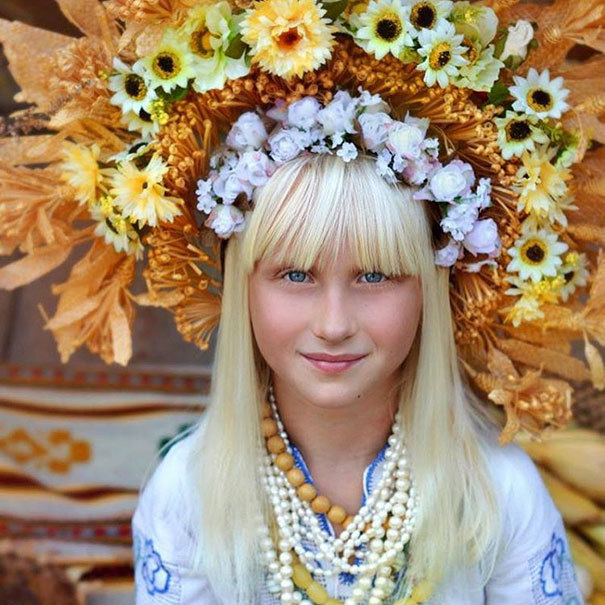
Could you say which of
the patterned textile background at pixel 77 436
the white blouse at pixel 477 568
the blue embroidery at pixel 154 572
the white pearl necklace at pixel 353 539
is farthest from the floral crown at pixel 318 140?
the patterned textile background at pixel 77 436

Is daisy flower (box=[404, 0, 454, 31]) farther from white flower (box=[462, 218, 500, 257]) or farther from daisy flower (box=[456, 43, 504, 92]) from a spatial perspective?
white flower (box=[462, 218, 500, 257])

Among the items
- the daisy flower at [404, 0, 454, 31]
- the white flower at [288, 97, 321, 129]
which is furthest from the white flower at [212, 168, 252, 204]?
the daisy flower at [404, 0, 454, 31]

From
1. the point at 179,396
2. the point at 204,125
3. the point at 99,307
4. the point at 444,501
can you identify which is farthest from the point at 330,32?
the point at 179,396

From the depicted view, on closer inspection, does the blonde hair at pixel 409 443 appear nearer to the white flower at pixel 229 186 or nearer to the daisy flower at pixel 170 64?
the white flower at pixel 229 186

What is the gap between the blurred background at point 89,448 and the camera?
2309 mm

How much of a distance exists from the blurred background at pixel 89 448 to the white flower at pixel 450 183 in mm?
983

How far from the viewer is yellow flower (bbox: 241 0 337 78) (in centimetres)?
143

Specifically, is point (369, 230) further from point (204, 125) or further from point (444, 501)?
point (444, 501)

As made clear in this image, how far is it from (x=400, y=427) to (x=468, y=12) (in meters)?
0.69

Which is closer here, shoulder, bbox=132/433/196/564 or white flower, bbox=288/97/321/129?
white flower, bbox=288/97/321/129

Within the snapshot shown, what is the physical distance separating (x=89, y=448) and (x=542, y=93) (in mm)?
1485

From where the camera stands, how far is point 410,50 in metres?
1.48

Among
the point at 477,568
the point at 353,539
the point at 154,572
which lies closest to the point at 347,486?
the point at 353,539

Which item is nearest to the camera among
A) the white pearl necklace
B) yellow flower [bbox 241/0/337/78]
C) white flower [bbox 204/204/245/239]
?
yellow flower [bbox 241/0/337/78]
